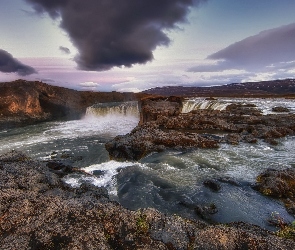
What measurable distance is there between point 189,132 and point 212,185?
35.6 feet

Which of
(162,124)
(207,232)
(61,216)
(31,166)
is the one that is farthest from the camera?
(162,124)

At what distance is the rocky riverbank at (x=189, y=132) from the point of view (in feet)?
55.5

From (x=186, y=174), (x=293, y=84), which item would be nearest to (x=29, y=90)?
(x=186, y=174)

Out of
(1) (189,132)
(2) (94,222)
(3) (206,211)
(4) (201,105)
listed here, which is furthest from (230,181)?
(4) (201,105)

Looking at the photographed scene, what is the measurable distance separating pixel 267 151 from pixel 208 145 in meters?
4.49

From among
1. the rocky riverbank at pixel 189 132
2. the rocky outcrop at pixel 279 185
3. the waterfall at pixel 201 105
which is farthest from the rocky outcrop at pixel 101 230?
the waterfall at pixel 201 105

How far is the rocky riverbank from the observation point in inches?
666

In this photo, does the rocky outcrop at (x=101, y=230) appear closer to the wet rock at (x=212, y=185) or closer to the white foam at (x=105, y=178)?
the white foam at (x=105, y=178)

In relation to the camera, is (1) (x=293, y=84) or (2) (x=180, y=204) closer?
(2) (x=180, y=204)

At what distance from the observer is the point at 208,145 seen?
17.6m

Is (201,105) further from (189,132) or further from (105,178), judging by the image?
(105,178)

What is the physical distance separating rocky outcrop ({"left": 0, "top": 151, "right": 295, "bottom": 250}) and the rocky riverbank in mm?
10840

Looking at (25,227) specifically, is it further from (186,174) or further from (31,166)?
(186,174)

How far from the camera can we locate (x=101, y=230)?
4715 millimetres
